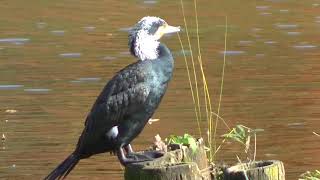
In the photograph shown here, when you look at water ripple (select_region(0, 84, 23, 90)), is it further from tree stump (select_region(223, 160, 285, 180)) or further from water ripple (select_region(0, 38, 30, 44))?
tree stump (select_region(223, 160, 285, 180))

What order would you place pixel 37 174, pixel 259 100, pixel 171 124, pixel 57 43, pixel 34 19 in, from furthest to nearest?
pixel 34 19, pixel 57 43, pixel 259 100, pixel 171 124, pixel 37 174

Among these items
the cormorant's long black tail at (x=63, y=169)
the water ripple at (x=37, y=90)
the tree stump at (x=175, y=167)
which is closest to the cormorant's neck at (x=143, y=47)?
the cormorant's long black tail at (x=63, y=169)

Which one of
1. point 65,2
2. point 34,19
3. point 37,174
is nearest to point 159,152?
point 37,174

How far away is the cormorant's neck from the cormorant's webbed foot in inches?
24.0

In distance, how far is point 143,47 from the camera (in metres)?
6.98

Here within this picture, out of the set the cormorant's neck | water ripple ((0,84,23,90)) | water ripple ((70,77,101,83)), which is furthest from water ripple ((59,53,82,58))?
the cormorant's neck

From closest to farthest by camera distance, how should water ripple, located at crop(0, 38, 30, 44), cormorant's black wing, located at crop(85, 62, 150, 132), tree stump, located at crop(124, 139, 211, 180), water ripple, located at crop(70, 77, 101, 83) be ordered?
tree stump, located at crop(124, 139, 211, 180) < cormorant's black wing, located at crop(85, 62, 150, 132) < water ripple, located at crop(70, 77, 101, 83) < water ripple, located at crop(0, 38, 30, 44)

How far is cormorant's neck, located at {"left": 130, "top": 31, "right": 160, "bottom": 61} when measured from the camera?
693cm

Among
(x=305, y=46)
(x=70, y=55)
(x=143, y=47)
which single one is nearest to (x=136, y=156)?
(x=143, y=47)

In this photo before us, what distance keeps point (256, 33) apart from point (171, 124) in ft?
15.0

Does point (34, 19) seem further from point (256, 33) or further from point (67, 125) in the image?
point (67, 125)

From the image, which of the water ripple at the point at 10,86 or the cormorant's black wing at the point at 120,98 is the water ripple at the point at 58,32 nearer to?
the water ripple at the point at 10,86

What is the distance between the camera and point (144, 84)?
6.82 m

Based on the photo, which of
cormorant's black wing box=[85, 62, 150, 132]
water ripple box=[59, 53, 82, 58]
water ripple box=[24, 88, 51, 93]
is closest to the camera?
cormorant's black wing box=[85, 62, 150, 132]
